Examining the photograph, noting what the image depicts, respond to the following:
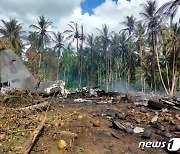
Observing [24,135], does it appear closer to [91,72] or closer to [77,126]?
[77,126]

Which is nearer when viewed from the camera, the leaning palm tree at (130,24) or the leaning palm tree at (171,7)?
the leaning palm tree at (171,7)

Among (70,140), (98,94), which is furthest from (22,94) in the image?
(98,94)

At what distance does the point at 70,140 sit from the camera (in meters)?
7.89

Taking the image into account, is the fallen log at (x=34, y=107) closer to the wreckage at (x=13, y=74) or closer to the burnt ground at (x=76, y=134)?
the burnt ground at (x=76, y=134)

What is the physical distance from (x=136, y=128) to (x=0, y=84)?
1292 cm

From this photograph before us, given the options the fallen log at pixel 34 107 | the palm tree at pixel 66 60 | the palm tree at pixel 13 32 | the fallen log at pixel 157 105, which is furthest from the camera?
the palm tree at pixel 66 60

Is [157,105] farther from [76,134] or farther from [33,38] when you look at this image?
[33,38]

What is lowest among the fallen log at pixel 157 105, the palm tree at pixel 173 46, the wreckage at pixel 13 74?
the fallen log at pixel 157 105

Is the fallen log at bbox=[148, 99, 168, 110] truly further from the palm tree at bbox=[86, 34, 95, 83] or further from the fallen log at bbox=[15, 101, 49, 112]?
the palm tree at bbox=[86, 34, 95, 83]

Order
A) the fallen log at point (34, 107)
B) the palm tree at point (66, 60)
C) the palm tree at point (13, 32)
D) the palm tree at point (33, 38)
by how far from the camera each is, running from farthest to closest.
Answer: the palm tree at point (66, 60), the palm tree at point (33, 38), the palm tree at point (13, 32), the fallen log at point (34, 107)

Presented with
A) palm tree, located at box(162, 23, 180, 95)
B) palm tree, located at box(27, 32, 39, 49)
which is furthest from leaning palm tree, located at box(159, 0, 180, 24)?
palm tree, located at box(27, 32, 39, 49)

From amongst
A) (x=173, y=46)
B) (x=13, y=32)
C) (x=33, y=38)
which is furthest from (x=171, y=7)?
(x=33, y=38)

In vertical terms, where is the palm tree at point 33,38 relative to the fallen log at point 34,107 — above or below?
above

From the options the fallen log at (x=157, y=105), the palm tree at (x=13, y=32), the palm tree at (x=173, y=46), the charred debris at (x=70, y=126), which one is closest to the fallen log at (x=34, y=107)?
the charred debris at (x=70, y=126)
